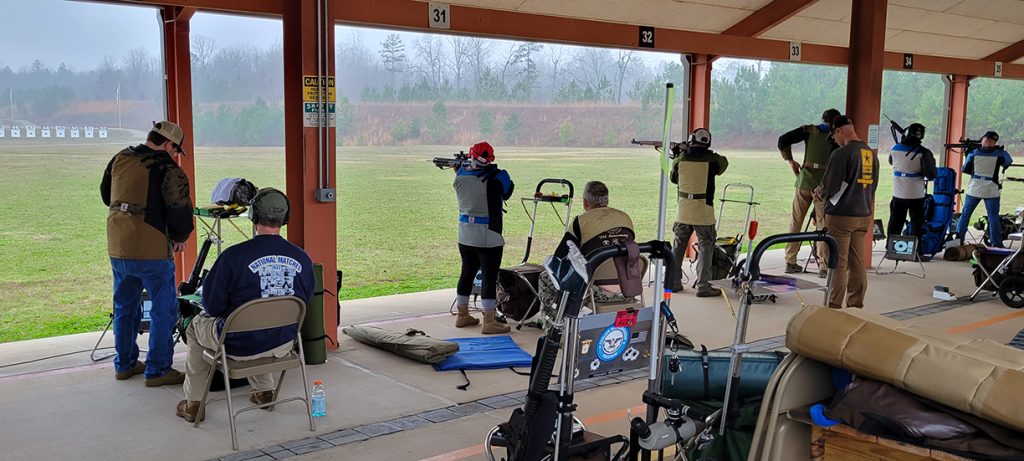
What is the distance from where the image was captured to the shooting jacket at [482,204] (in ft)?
23.1

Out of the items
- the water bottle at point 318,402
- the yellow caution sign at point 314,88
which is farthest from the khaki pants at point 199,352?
the yellow caution sign at point 314,88

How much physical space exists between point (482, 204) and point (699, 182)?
2845 mm

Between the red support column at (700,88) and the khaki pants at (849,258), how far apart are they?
321cm

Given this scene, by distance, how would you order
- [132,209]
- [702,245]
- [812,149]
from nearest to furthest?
[132,209] < [702,245] < [812,149]

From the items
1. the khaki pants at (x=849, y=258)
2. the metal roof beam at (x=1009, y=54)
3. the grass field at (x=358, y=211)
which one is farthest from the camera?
the metal roof beam at (x=1009, y=54)

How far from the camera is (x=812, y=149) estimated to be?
32.6 ft

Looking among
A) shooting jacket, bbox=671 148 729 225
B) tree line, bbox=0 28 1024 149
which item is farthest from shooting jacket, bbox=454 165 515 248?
tree line, bbox=0 28 1024 149

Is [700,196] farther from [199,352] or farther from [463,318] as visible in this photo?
[199,352]

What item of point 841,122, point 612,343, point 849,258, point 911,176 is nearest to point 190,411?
point 612,343

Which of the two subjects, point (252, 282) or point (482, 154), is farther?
point (482, 154)

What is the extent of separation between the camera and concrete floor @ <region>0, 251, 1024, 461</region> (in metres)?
4.53

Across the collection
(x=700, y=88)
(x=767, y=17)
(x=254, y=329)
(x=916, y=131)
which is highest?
(x=767, y=17)

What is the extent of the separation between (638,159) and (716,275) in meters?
15.3

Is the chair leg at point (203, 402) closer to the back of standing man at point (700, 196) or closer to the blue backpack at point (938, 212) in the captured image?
the back of standing man at point (700, 196)
